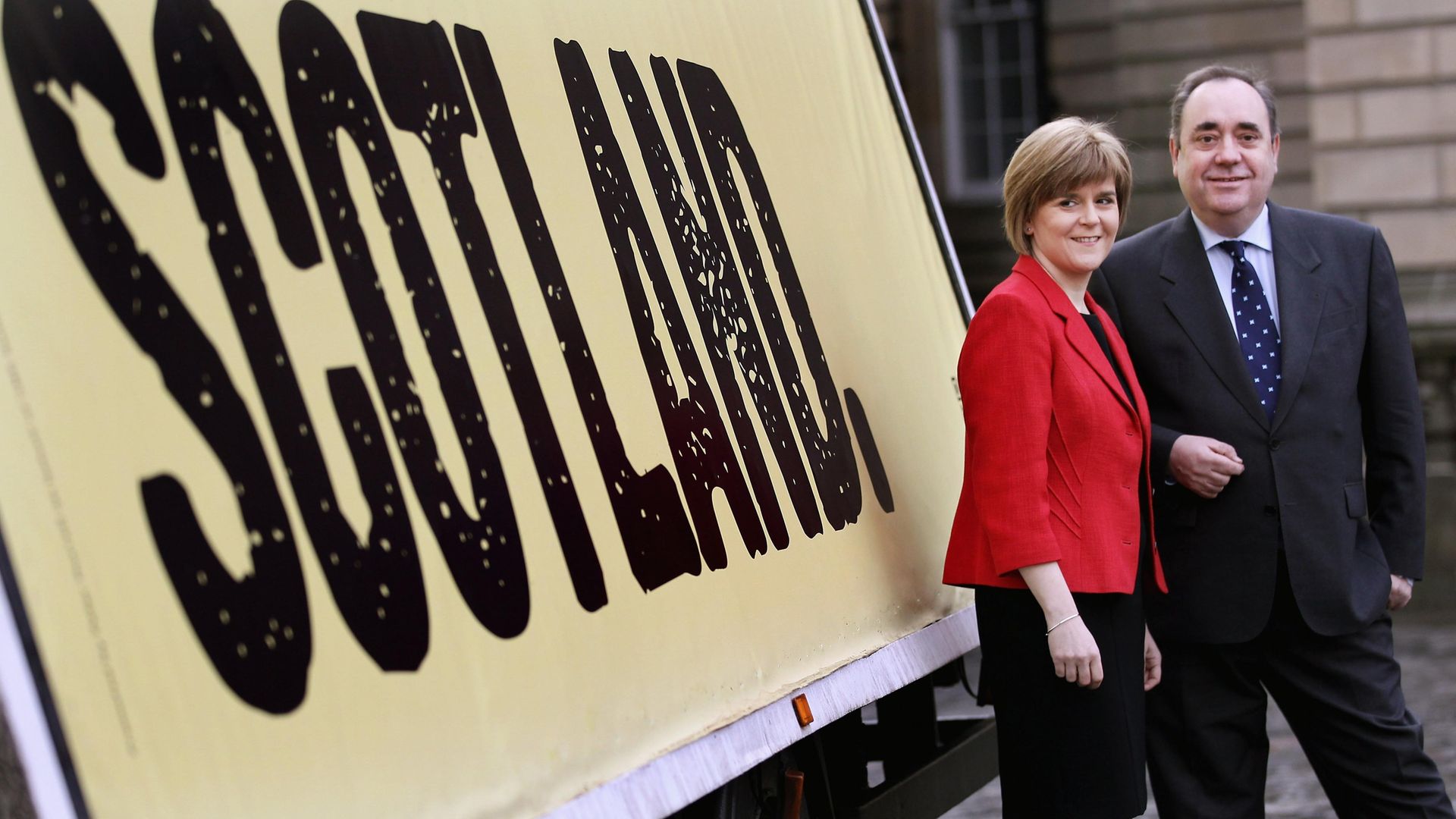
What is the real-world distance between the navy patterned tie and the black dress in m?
0.82

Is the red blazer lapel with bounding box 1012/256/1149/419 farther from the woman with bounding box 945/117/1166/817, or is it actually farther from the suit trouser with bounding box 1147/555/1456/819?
the suit trouser with bounding box 1147/555/1456/819

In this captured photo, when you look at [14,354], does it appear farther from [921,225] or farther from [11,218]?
[921,225]

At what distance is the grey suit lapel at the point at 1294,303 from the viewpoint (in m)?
4.15

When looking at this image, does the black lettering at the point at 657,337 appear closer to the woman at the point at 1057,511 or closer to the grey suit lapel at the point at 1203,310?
the woman at the point at 1057,511

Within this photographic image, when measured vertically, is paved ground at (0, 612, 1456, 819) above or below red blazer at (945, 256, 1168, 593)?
below

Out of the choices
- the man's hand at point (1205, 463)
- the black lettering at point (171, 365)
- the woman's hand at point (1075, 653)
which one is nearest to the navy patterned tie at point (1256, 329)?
the man's hand at point (1205, 463)

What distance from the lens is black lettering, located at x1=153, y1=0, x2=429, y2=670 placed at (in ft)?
7.54

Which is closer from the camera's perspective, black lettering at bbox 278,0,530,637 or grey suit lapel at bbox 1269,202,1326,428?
black lettering at bbox 278,0,530,637

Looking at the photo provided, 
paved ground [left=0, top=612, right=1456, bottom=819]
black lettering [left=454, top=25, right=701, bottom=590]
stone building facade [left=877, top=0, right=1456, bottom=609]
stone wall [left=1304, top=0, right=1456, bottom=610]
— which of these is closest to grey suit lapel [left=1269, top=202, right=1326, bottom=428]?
black lettering [left=454, top=25, right=701, bottom=590]

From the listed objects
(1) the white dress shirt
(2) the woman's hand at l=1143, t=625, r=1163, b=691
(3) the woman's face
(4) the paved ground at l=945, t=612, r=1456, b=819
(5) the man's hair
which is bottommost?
(4) the paved ground at l=945, t=612, r=1456, b=819

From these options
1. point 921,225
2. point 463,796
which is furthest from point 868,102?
point 463,796

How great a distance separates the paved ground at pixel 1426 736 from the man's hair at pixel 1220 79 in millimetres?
2871

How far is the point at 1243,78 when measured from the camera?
4.31 m

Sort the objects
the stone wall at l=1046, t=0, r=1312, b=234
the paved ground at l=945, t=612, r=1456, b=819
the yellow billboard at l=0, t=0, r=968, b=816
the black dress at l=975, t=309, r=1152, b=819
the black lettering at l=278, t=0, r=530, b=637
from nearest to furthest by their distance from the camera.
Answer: the yellow billboard at l=0, t=0, r=968, b=816
the black lettering at l=278, t=0, r=530, b=637
the black dress at l=975, t=309, r=1152, b=819
the paved ground at l=945, t=612, r=1456, b=819
the stone wall at l=1046, t=0, r=1312, b=234
